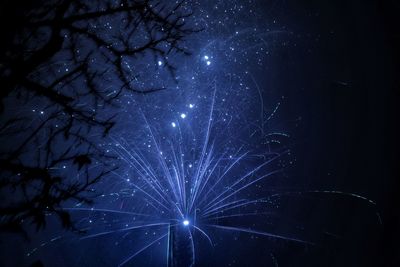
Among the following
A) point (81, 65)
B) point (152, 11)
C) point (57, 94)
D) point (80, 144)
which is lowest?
point (80, 144)

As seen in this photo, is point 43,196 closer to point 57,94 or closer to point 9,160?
point 9,160

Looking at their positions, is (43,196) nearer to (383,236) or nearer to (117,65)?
(117,65)

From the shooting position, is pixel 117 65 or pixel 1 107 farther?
pixel 117 65

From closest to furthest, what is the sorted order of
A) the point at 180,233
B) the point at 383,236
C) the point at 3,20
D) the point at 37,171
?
the point at 3,20 → the point at 37,171 → the point at 180,233 → the point at 383,236

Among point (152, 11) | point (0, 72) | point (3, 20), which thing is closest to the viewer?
point (3, 20)

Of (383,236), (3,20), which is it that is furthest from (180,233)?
(383,236)

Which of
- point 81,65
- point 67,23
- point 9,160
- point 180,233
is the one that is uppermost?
point 67,23

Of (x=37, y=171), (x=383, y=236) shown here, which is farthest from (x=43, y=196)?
(x=383, y=236)

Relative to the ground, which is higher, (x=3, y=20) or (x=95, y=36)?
(x=95, y=36)

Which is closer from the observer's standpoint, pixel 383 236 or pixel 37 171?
pixel 37 171
